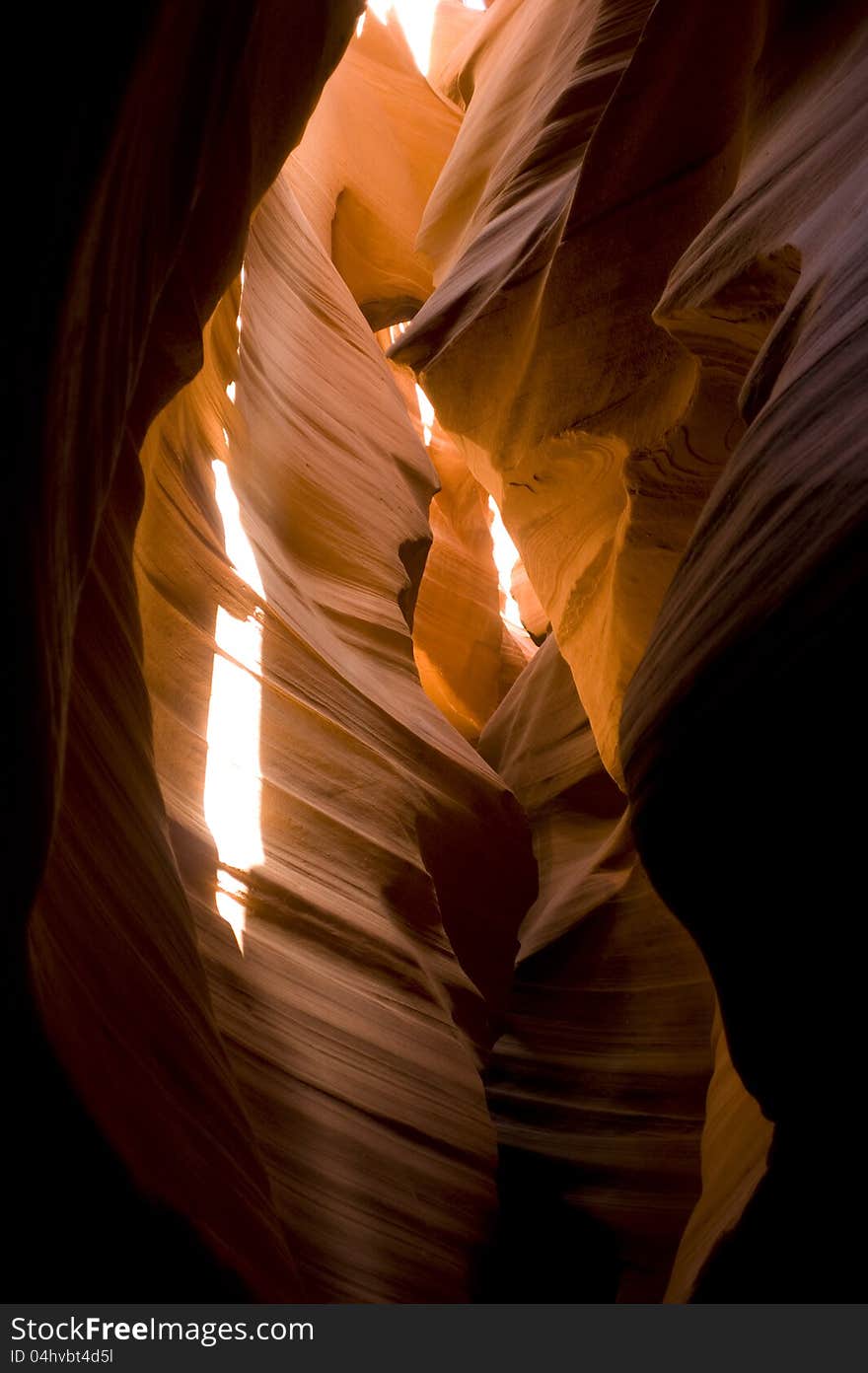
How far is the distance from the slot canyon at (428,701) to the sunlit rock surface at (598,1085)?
0.05 ft

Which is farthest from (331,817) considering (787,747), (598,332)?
(787,747)

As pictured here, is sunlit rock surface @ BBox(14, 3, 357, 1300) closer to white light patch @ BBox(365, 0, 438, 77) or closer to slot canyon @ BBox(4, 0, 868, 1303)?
slot canyon @ BBox(4, 0, 868, 1303)

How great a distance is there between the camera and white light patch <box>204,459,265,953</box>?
311 cm

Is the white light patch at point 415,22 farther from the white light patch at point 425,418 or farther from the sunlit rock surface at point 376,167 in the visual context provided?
the white light patch at point 425,418

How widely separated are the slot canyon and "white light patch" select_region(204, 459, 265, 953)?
16mm

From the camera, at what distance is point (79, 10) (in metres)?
1.43

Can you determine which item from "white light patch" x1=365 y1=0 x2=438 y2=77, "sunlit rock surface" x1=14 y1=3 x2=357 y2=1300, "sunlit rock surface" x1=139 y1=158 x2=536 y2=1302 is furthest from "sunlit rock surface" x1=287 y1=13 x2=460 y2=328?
"sunlit rock surface" x1=14 y1=3 x2=357 y2=1300

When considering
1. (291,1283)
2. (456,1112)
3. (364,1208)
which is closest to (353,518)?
(456,1112)

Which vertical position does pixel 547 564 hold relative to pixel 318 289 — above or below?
below
